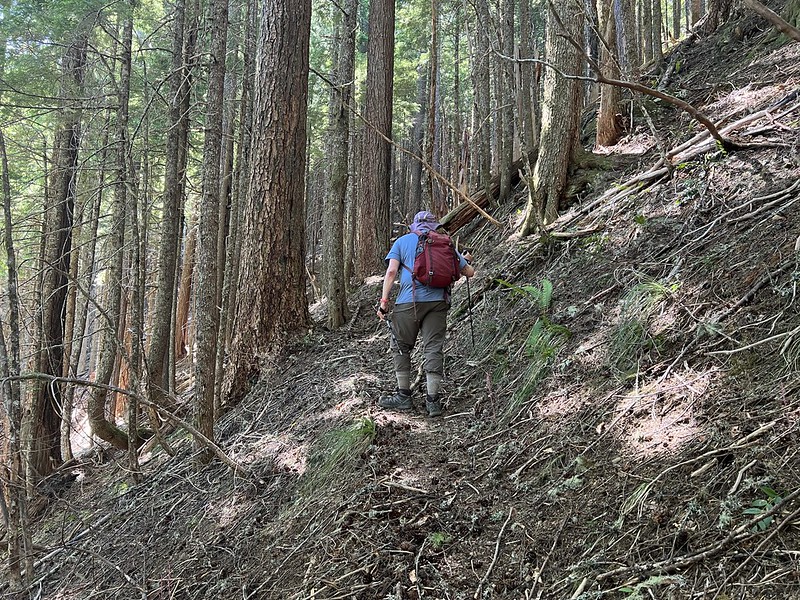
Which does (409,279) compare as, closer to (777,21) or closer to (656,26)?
(777,21)

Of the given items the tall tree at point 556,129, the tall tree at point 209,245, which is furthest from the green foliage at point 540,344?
the tall tree at point 209,245

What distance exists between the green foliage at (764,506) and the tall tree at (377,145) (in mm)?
8809

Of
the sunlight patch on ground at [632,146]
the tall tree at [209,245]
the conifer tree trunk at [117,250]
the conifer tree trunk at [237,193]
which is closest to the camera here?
the tall tree at [209,245]

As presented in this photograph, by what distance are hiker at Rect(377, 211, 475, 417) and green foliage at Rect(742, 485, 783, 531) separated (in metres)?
3.05

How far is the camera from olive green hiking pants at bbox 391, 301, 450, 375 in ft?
18.0

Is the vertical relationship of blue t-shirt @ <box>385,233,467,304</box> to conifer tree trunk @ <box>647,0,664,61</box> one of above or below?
below

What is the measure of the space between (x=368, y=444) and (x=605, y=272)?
2.86 metres

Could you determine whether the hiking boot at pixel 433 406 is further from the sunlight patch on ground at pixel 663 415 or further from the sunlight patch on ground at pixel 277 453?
the sunlight patch on ground at pixel 663 415

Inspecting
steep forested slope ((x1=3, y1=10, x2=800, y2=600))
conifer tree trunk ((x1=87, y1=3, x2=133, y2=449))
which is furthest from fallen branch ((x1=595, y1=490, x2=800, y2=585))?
conifer tree trunk ((x1=87, y1=3, x2=133, y2=449))

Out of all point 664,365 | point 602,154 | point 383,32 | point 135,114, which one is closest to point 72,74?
point 135,114

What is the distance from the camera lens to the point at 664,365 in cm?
384

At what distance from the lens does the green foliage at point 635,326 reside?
4.11 m

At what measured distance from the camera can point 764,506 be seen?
2564mm

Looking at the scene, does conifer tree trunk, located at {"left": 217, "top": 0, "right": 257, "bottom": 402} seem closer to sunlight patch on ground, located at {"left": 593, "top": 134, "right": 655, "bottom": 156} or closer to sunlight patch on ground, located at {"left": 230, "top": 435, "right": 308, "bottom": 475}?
sunlight patch on ground, located at {"left": 230, "top": 435, "right": 308, "bottom": 475}
